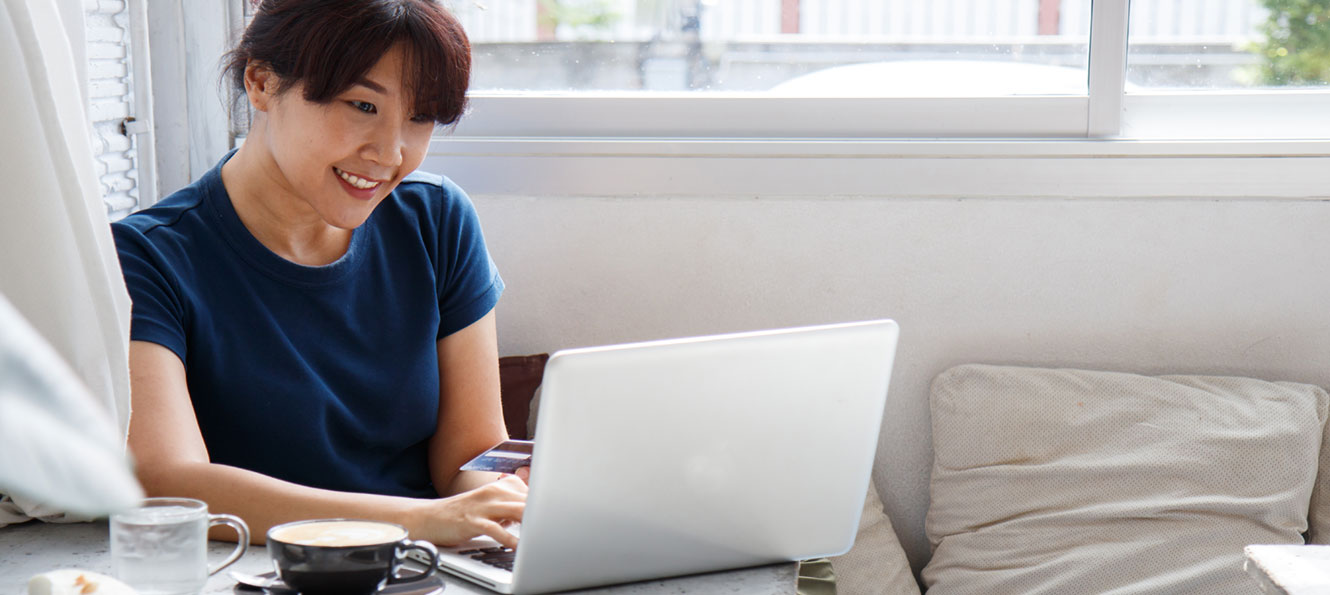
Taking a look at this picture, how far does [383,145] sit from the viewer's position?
1270mm

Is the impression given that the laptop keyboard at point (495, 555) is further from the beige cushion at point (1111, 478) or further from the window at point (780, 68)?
the window at point (780, 68)

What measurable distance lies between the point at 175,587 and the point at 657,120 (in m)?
1.21

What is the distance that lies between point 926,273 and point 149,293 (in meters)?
1.09

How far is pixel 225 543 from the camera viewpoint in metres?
0.97

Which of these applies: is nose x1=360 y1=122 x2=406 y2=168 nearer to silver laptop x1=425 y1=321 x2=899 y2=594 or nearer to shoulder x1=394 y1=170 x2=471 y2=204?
shoulder x1=394 y1=170 x2=471 y2=204

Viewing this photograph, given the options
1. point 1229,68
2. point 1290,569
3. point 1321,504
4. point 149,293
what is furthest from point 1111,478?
point 149,293

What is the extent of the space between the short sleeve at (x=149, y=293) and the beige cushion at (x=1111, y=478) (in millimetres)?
1044

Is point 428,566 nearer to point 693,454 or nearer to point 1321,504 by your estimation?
point 693,454

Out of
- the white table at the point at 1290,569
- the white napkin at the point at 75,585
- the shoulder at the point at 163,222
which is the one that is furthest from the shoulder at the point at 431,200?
the white table at the point at 1290,569

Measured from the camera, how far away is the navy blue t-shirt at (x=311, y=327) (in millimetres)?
1191

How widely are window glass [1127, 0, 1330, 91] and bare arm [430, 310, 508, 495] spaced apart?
1.09 metres

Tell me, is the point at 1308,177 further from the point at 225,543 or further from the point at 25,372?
the point at 25,372

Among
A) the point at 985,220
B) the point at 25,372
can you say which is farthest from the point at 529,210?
the point at 25,372

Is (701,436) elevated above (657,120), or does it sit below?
below
